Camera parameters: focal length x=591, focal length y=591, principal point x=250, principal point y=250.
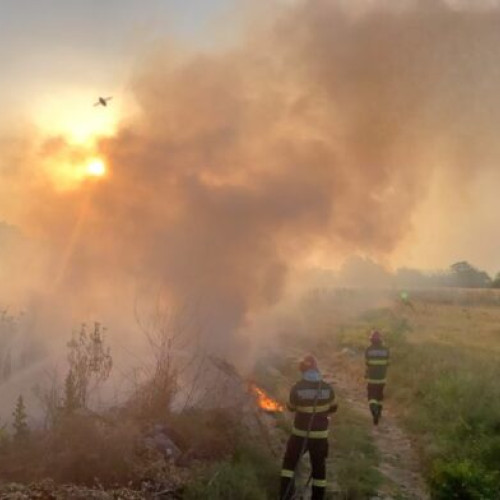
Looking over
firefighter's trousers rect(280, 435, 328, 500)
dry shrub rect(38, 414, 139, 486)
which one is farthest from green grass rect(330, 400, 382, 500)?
dry shrub rect(38, 414, 139, 486)

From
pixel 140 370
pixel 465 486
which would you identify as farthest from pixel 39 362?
pixel 465 486

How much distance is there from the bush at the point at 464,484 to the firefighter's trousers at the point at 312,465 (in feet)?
5.27

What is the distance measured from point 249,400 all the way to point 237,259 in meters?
10.5

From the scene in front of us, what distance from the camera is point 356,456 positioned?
10008 millimetres

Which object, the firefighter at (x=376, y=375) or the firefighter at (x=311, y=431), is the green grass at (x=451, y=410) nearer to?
the firefighter at (x=376, y=375)

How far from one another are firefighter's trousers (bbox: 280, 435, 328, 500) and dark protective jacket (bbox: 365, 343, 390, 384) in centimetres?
523

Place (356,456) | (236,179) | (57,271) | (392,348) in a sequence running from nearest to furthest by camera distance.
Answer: (356,456)
(57,271)
(392,348)
(236,179)

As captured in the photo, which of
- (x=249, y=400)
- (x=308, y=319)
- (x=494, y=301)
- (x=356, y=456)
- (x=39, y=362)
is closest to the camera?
(x=356, y=456)

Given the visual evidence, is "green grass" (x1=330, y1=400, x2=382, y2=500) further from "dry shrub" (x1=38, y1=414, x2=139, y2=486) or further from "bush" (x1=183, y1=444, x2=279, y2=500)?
"dry shrub" (x1=38, y1=414, x2=139, y2=486)

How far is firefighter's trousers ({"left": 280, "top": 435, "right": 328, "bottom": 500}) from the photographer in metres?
7.66

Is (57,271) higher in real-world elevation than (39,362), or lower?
higher

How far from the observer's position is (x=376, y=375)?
1292cm

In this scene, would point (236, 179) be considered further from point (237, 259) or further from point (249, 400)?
point (249, 400)

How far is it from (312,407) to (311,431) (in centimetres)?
31
